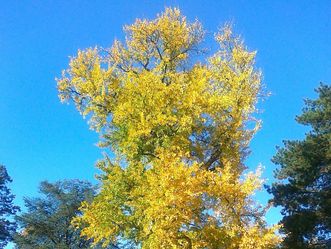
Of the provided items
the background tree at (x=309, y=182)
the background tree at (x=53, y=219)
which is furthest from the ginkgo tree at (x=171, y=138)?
the background tree at (x=53, y=219)

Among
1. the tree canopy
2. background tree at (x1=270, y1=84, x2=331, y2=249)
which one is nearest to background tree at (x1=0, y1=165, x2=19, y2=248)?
the tree canopy

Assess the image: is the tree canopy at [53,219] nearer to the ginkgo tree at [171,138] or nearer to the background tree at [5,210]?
the background tree at [5,210]

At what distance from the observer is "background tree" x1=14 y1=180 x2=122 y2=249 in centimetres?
3550

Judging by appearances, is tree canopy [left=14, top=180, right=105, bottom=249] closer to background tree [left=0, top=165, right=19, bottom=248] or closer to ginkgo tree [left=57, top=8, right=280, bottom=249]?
background tree [left=0, top=165, right=19, bottom=248]

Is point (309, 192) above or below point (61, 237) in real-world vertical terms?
below

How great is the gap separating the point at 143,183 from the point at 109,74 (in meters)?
4.68

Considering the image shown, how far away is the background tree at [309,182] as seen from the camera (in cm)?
2331

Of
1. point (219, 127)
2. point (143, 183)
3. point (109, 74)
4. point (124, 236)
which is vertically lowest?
point (124, 236)

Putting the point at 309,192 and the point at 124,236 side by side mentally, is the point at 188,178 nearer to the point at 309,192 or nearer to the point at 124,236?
the point at 124,236

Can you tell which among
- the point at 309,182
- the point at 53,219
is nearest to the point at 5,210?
the point at 53,219

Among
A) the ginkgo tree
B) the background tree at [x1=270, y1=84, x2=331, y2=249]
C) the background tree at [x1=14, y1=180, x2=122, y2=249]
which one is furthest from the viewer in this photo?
the background tree at [x1=14, y1=180, x2=122, y2=249]

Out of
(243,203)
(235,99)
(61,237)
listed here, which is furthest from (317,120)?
(61,237)

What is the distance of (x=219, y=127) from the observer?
15.0 m

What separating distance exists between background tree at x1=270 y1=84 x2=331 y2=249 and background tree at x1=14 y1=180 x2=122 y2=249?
18690 millimetres
